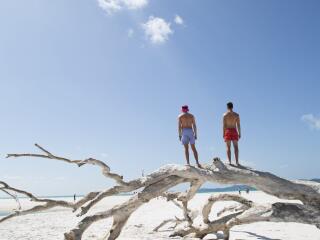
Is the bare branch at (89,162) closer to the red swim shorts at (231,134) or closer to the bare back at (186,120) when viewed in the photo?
the bare back at (186,120)

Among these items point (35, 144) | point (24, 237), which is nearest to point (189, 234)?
point (35, 144)

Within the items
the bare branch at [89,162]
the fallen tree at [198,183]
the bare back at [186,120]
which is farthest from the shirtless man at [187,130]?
the bare branch at [89,162]

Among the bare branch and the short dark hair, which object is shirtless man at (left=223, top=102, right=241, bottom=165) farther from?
the bare branch

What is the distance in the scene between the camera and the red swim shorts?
884 centimetres

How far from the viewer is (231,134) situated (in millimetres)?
8859

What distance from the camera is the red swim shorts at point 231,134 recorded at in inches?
348

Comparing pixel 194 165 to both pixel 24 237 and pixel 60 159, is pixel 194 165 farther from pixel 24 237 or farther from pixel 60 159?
pixel 24 237

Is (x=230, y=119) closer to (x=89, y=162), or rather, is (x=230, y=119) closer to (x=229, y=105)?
(x=229, y=105)

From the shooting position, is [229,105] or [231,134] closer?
[231,134]

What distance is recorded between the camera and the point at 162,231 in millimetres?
14617

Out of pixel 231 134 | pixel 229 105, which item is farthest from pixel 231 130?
pixel 229 105

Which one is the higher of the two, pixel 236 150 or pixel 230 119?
pixel 230 119

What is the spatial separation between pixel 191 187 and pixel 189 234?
93.0 inches

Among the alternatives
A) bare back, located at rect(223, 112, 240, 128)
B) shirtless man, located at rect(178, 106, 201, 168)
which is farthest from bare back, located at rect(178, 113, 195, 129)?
bare back, located at rect(223, 112, 240, 128)
